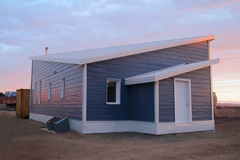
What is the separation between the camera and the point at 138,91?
37.4 feet

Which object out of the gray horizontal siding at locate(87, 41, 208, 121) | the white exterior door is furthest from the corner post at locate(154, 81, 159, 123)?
the gray horizontal siding at locate(87, 41, 208, 121)

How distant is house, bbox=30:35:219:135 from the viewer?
10.7 metres

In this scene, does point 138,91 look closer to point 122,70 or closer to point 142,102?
point 142,102

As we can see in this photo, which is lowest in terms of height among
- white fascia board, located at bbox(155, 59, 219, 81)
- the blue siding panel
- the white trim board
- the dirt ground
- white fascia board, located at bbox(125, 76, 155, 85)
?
the dirt ground

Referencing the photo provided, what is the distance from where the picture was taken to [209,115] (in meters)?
12.3

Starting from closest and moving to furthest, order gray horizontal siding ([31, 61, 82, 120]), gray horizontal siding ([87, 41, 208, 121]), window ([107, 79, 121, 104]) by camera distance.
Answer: gray horizontal siding ([87, 41, 208, 121]), gray horizontal siding ([31, 61, 82, 120]), window ([107, 79, 121, 104])

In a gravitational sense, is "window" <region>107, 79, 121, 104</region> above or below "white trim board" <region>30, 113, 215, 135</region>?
above

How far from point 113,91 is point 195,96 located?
395cm

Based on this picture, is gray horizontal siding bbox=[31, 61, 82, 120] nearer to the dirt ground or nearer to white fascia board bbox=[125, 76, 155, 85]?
the dirt ground

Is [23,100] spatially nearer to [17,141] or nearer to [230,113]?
[17,141]

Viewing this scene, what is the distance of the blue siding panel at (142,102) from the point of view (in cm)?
1065

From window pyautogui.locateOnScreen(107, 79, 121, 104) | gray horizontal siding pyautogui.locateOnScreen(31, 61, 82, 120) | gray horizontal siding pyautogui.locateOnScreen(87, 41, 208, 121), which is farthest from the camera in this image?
window pyautogui.locateOnScreen(107, 79, 121, 104)

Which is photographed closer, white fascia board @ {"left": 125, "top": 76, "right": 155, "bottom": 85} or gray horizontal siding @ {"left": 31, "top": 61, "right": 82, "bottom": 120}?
white fascia board @ {"left": 125, "top": 76, "right": 155, "bottom": 85}

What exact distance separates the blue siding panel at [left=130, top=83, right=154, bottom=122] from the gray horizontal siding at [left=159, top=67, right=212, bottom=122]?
44 cm
